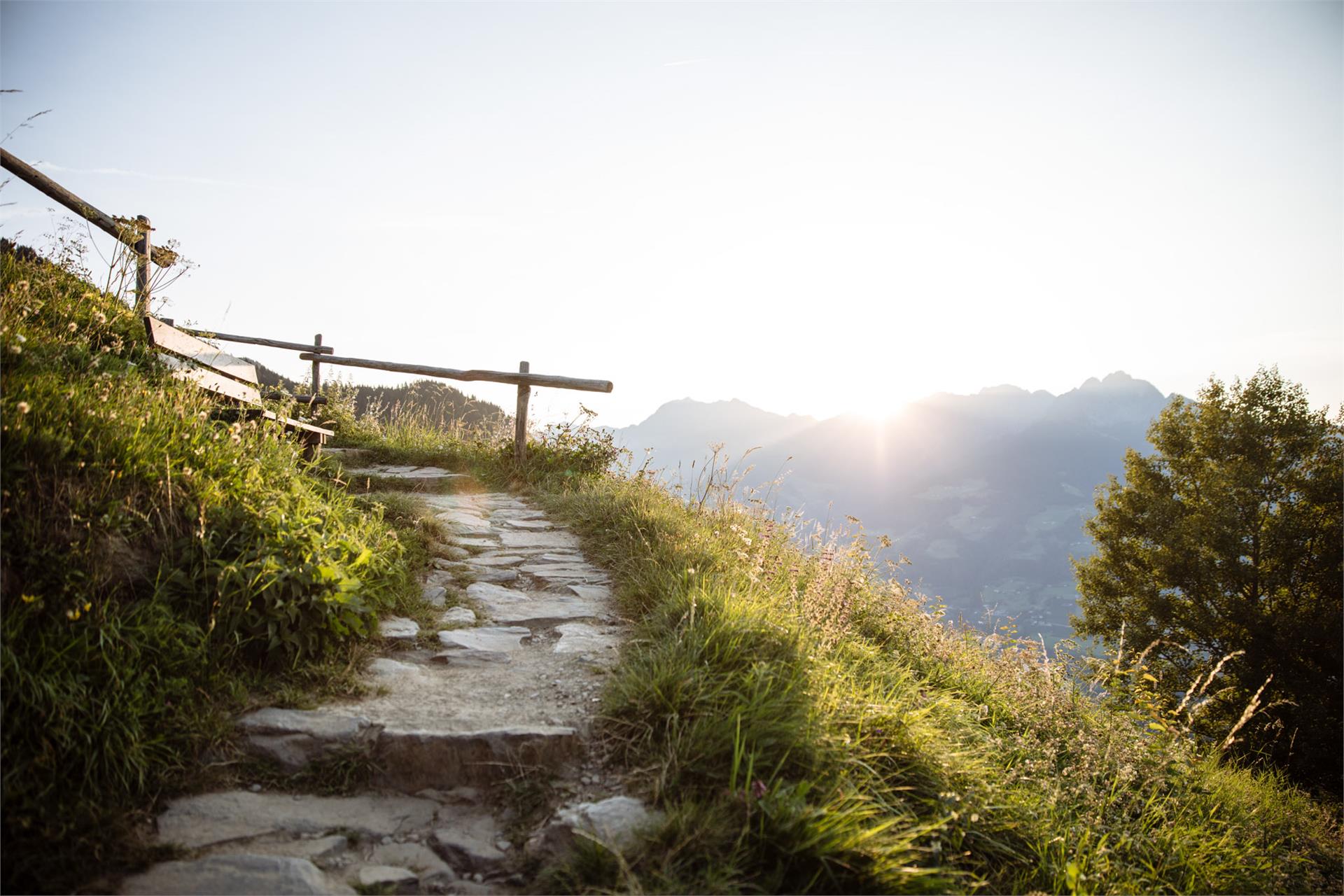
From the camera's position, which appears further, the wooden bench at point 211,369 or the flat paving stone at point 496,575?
the flat paving stone at point 496,575

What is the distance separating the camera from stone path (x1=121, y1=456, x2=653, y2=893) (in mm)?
1891

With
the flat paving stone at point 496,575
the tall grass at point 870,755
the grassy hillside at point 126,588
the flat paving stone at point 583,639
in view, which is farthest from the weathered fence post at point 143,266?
the flat paving stone at point 583,639

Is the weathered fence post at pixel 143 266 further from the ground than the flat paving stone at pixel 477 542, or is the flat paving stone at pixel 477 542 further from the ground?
the weathered fence post at pixel 143 266

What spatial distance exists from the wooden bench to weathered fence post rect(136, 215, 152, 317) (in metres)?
0.55

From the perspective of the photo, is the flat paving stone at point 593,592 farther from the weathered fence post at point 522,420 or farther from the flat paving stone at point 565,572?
the weathered fence post at point 522,420

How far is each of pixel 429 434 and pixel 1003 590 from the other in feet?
544

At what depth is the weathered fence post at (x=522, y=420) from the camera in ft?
26.2

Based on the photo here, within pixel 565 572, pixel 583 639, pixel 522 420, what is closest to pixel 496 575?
pixel 565 572

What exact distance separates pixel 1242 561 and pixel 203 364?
20.6 metres

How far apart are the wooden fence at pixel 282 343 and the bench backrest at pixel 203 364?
0.57m

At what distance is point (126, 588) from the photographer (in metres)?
2.55

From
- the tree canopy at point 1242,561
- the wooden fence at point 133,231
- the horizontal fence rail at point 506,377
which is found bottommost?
the tree canopy at point 1242,561

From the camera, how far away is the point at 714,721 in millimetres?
2404

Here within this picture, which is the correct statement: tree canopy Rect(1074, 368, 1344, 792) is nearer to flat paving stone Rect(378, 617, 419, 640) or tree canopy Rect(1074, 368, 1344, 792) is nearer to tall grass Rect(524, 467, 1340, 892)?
A: tall grass Rect(524, 467, 1340, 892)
